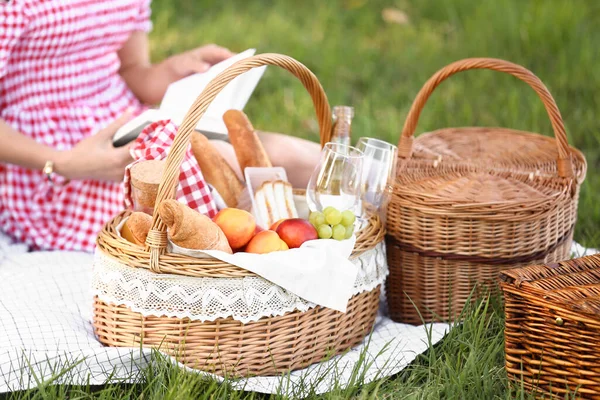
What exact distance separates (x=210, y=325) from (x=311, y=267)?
0.82ft

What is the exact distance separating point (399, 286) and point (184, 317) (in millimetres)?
674

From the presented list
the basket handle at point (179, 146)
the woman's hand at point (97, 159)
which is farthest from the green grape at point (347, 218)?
the woman's hand at point (97, 159)

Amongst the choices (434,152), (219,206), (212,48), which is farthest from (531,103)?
(219,206)

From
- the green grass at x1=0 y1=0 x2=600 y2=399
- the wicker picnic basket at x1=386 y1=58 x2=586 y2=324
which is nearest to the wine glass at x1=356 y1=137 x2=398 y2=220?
the wicker picnic basket at x1=386 y1=58 x2=586 y2=324

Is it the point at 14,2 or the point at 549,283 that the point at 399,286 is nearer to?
the point at 549,283

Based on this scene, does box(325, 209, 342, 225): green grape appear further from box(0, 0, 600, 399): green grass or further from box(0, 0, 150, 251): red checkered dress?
box(0, 0, 600, 399): green grass

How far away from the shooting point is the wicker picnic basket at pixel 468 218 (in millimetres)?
1929

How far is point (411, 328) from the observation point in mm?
2006

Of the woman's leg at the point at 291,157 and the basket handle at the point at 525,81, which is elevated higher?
the basket handle at the point at 525,81

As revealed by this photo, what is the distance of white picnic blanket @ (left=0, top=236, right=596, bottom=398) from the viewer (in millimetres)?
1648

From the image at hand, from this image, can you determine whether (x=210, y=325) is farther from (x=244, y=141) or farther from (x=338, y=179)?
(x=244, y=141)

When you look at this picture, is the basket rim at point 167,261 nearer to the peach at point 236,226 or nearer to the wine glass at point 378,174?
the peach at point 236,226

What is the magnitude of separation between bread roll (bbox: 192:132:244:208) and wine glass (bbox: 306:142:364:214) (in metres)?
0.30

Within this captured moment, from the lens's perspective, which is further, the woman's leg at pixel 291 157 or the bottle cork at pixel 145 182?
the woman's leg at pixel 291 157
